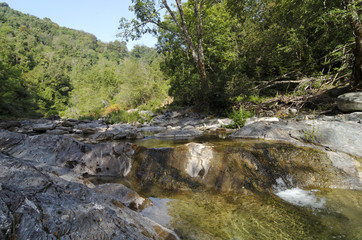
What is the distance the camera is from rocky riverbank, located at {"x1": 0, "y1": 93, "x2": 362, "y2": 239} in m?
1.43

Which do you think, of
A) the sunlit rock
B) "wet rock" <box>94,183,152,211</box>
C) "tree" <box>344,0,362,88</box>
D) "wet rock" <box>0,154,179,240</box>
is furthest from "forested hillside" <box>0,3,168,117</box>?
"wet rock" <box>0,154,179,240</box>

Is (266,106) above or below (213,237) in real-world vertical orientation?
A: above

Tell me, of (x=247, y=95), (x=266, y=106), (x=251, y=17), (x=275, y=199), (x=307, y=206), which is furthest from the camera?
(x=251, y=17)

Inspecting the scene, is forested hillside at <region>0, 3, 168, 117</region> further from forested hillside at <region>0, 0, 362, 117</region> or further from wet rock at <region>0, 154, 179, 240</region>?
wet rock at <region>0, 154, 179, 240</region>

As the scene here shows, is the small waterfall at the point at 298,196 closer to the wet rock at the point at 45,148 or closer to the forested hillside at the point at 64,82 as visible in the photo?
the wet rock at the point at 45,148

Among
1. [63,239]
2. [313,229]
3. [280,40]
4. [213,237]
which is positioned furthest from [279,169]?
[280,40]

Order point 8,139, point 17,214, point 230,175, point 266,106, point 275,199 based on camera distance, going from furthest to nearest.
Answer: point 266,106 < point 8,139 < point 230,175 < point 275,199 < point 17,214

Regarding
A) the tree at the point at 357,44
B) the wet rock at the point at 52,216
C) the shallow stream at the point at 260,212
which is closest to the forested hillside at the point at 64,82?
the tree at the point at 357,44

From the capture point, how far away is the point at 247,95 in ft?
36.2

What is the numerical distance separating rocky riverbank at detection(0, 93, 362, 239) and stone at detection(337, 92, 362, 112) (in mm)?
566

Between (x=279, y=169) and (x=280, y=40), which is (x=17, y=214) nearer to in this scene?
(x=279, y=169)

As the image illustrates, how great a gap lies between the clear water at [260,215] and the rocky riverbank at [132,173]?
0.25m

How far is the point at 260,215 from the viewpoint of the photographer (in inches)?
101

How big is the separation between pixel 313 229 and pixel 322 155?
88.5 inches
